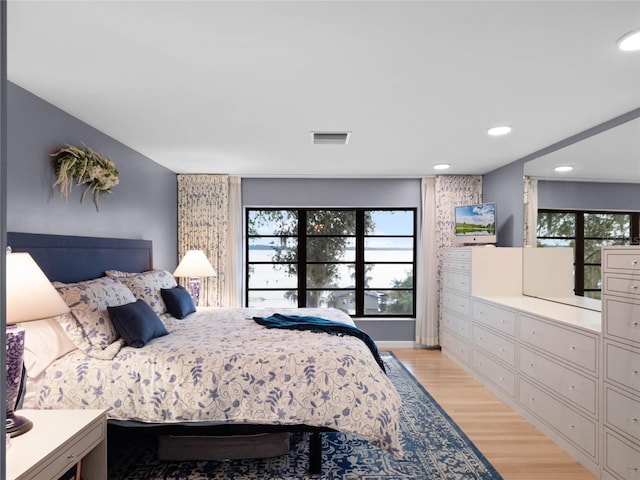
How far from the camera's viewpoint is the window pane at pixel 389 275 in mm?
5957

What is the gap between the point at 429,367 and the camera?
4.86 metres

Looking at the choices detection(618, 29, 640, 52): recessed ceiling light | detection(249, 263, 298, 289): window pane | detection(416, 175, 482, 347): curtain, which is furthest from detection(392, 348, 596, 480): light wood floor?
detection(618, 29, 640, 52): recessed ceiling light

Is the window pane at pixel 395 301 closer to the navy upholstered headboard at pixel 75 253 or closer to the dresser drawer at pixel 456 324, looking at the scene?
the dresser drawer at pixel 456 324

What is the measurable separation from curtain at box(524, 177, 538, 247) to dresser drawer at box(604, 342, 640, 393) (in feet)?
5.97

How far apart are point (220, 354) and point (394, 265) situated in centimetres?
377

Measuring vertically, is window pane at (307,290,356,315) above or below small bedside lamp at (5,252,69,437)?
below

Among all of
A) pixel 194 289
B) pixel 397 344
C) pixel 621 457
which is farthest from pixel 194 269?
pixel 621 457

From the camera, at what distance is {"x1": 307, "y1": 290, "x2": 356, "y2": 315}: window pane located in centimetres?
593

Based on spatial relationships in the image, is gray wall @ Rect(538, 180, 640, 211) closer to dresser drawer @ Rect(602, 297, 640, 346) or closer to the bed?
dresser drawer @ Rect(602, 297, 640, 346)

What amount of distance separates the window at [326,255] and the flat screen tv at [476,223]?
31.8 inches

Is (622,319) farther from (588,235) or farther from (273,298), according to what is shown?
(273,298)

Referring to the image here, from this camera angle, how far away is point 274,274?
5.93m

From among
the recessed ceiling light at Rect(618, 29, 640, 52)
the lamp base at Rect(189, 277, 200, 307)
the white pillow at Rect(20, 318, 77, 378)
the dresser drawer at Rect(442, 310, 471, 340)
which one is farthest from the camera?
the lamp base at Rect(189, 277, 200, 307)

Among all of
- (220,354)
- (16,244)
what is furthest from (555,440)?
(16,244)
